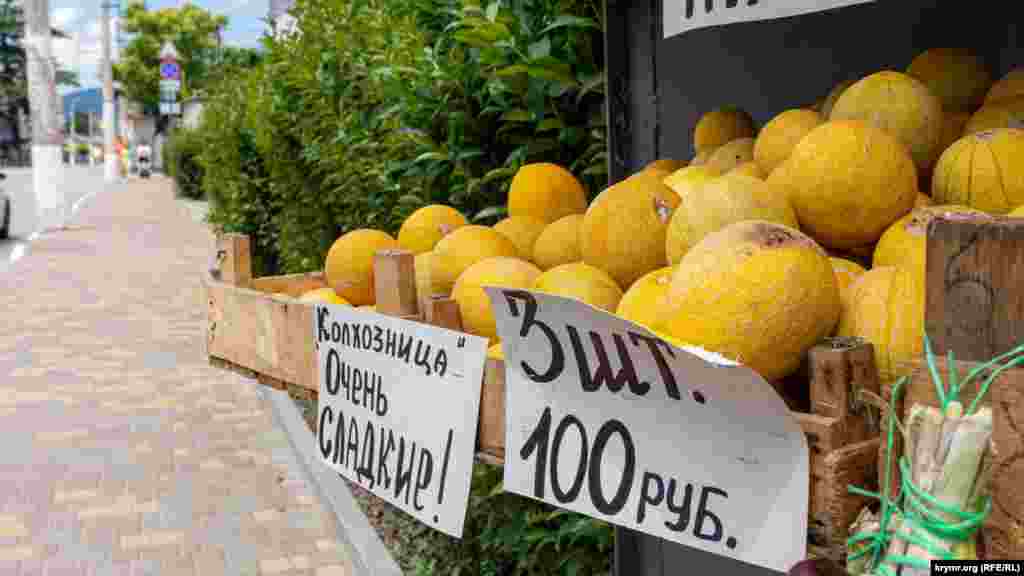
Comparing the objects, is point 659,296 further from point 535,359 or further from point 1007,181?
point 1007,181

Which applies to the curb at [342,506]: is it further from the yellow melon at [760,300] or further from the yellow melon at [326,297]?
the yellow melon at [760,300]

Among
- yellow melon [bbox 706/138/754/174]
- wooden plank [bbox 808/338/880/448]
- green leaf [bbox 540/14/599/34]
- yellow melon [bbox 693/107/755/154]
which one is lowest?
wooden plank [bbox 808/338/880/448]

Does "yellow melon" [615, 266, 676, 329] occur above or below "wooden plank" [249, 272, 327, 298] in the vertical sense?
above

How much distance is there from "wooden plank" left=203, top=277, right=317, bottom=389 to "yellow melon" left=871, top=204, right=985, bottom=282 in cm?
123

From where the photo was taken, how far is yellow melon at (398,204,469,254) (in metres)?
2.49

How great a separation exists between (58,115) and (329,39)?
17218mm

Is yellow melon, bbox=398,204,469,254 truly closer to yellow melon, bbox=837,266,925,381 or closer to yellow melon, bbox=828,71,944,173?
yellow melon, bbox=828,71,944,173

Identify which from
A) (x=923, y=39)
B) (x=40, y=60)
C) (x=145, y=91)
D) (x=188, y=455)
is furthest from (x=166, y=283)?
(x=145, y=91)

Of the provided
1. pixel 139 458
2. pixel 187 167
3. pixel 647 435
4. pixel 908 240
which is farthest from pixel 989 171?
pixel 187 167

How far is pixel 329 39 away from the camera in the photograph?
5586 mm

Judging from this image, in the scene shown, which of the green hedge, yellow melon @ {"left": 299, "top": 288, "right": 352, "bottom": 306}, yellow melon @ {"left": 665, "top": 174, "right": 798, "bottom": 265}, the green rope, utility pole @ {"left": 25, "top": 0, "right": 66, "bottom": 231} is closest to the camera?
the green rope

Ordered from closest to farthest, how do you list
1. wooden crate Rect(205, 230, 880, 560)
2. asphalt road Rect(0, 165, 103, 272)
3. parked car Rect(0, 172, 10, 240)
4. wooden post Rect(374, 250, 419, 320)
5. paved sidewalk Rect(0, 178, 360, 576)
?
wooden crate Rect(205, 230, 880, 560) → wooden post Rect(374, 250, 419, 320) → paved sidewalk Rect(0, 178, 360, 576) → asphalt road Rect(0, 165, 103, 272) → parked car Rect(0, 172, 10, 240)

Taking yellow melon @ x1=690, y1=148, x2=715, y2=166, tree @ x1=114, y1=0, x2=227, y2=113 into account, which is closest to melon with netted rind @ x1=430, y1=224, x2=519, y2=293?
yellow melon @ x1=690, y1=148, x2=715, y2=166

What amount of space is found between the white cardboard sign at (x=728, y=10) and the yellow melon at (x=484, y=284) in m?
0.59
